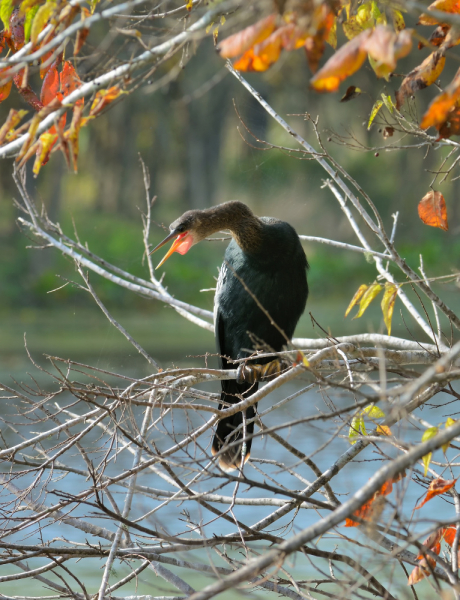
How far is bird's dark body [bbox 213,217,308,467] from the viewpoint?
3012 millimetres

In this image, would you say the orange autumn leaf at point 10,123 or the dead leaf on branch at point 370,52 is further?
the orange autumn leaf at point 10,123

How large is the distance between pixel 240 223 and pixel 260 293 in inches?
12.2

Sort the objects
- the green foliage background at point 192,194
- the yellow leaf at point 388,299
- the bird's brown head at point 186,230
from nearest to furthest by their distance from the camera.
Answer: the yellow leaf at point 388,299 < the bird's brown head at point 186,230 < the green foliage background at point 192,194

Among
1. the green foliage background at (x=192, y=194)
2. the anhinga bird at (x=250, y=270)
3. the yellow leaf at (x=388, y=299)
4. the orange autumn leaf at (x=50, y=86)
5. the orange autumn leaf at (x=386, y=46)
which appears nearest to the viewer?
the orange autumn leaf at (x=386, y=46)

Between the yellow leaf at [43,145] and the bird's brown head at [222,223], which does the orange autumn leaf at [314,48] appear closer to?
the yellow leaf at [43,145]

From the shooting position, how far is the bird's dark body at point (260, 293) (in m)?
3.01

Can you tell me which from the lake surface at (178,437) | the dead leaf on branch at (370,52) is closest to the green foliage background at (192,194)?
the lake surface at (178,437)

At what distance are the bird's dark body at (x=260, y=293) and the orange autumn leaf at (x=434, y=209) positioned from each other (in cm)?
92

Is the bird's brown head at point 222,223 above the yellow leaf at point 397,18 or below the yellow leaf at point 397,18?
above

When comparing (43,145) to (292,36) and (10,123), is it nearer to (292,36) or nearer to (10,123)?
(10,123)

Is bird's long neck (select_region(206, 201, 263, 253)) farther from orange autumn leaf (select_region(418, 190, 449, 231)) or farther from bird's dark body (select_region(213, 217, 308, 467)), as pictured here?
orange autumn leaf (select_region(418, 190, 449, 231))

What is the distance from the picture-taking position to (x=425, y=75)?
156 cm

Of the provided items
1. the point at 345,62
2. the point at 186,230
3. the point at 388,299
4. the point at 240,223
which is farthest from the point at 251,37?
the point at 240,223

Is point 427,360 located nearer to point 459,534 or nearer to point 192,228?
point 459,534
